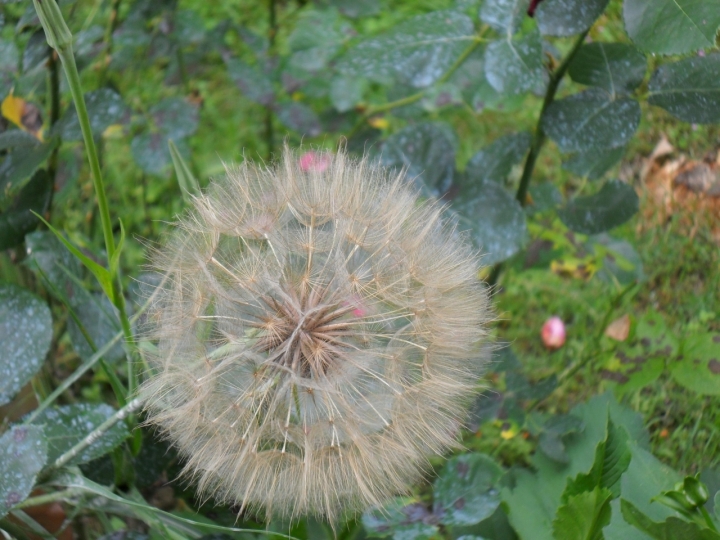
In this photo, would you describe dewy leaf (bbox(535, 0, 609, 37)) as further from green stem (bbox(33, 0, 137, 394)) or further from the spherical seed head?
green stem (bbox(33, 0, 137, 394))

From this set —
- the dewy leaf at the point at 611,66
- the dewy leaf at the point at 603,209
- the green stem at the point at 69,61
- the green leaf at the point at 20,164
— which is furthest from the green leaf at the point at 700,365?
the green leaf at the point at 20,164

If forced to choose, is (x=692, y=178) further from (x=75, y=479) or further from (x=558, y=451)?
(x=75, y=479)

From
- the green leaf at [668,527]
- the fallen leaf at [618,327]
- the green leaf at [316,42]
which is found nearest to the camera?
the green leaf at [668,527]

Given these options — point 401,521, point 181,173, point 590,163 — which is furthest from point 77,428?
point 590,163

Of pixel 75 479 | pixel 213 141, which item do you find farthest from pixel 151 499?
pixel 213 141

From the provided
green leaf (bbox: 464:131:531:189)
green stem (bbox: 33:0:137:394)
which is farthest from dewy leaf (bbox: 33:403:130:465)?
green leaf (bbox: 464:131:531:189)

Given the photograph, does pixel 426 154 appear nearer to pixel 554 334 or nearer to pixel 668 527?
pixel 668 527

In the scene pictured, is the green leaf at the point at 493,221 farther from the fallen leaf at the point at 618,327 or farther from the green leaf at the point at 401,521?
the fallen leaf at the point at 618,327
